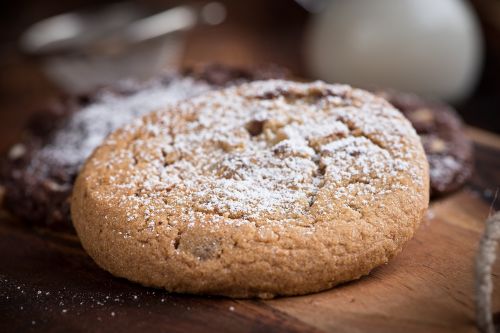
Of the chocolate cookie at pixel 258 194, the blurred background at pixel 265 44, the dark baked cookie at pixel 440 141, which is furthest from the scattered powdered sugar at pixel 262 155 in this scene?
the blurred background at pixel 265 44

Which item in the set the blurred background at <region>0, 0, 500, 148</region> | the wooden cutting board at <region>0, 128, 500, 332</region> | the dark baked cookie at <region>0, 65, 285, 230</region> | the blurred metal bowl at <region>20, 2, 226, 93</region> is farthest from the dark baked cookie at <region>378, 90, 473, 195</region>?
the blurred metal bowl at <region>20, 2, 226, 93</region>

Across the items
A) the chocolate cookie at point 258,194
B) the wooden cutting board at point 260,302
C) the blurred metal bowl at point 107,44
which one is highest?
the blurred metal bowl at point 107,44

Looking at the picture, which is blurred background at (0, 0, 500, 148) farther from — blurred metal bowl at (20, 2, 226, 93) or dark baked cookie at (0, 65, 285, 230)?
dark baked cookie at (0, 65, 285, 230)

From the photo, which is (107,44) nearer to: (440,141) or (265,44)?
(265,44)

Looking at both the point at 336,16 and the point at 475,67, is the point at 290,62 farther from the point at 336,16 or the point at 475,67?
the point at 475,67

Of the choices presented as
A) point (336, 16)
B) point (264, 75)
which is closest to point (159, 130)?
point (264, 75)

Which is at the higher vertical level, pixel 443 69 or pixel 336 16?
pixel 336 16

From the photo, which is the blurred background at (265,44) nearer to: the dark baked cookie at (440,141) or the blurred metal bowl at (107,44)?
the blurred metal bowl at (107,44)

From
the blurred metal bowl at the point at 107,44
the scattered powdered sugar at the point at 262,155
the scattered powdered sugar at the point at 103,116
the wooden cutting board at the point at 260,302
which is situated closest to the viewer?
the wooden cutting board at the point at 260,302
